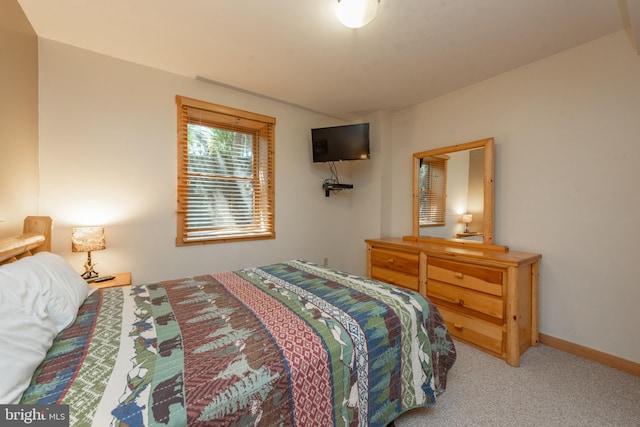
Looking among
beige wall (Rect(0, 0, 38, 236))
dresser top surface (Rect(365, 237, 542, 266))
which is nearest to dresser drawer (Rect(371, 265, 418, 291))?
dresser top surface (Rect(365, 237, 542, 266))

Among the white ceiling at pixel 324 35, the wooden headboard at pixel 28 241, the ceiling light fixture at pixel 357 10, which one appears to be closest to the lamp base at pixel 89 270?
the wooden headboard at pixel 28 241

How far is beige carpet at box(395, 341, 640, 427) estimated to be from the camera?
4.95ft

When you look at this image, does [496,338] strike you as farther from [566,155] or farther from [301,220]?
[301,220]

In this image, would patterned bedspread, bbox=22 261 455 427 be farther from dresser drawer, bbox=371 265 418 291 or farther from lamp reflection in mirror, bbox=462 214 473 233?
lamp reflection in mirror, bbox=462 214 473 233

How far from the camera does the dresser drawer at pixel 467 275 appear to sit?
2113mm

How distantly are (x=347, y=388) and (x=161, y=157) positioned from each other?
2.63m

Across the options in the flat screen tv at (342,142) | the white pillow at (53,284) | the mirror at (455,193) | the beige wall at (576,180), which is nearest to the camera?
the white pillow at (53,284)

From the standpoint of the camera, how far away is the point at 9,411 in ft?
2.22

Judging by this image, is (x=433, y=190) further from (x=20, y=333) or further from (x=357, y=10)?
(x=20, y=333)

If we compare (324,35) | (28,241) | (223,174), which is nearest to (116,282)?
(28,241)

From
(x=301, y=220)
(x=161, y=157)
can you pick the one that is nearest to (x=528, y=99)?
(x=301, y=220)

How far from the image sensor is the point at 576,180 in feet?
7.10

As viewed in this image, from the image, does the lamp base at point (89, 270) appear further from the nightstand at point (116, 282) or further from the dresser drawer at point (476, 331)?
the dresser drawer at point (476, 331)

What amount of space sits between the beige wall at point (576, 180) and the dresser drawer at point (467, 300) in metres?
0.64
